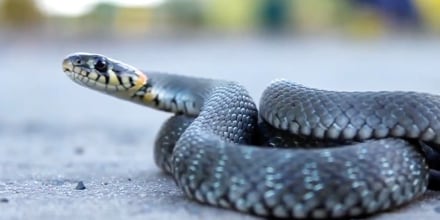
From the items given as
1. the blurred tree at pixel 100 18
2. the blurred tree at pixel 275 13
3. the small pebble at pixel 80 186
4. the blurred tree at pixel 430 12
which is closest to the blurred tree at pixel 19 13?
the blurred tree at pixel 100 18

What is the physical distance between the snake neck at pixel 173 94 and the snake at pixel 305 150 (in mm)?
332

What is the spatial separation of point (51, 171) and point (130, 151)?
254 cm

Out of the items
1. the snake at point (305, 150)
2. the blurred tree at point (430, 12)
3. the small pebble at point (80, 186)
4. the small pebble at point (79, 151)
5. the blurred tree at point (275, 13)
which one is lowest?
the blurred tree at point (275, 13)

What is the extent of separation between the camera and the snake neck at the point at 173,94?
789cm

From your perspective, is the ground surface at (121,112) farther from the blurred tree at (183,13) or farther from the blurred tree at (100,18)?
the blurred tree at (183,13)

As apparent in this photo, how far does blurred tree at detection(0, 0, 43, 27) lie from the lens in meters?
46.1

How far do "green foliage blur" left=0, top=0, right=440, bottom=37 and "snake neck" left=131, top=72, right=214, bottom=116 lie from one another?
32524 mm

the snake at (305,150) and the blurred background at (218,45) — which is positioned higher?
the snake at (305,150)

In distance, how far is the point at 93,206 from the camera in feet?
18.4

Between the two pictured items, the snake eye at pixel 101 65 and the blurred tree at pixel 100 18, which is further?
the blurred tree at pixel 100 18

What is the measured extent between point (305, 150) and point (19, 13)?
42.9 meters

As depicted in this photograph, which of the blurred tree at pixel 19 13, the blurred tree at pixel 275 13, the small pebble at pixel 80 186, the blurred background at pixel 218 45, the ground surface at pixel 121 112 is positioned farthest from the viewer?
the blurred tree at pixel 275 13

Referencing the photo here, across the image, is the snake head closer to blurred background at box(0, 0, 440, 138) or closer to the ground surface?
the ground surface

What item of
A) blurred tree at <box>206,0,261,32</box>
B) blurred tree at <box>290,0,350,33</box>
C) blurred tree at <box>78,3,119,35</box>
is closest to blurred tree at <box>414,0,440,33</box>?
blurred tree at <box>290,0,350,33</box>
